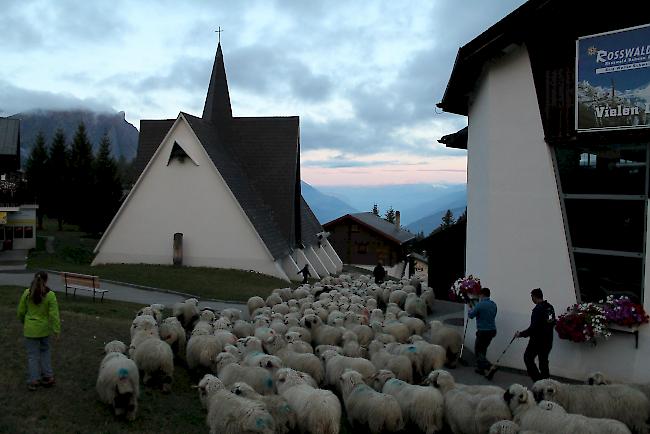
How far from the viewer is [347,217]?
181ft

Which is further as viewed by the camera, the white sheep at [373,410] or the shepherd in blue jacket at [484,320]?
the shepherd in blue jacket at [484,320]

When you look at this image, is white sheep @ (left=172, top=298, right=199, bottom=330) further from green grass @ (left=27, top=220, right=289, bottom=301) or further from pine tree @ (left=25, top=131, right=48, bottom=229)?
pine tree @ (left=25, top=131, right=48, bottom=229)

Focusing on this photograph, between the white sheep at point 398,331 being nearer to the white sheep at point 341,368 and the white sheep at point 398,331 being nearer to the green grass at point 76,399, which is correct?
the white sheep at point 341,368

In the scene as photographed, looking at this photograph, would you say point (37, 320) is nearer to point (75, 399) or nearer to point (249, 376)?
point (75, 399)

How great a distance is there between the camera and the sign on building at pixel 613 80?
34.4 ft

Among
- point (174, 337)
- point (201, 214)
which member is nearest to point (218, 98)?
point (201, 214)

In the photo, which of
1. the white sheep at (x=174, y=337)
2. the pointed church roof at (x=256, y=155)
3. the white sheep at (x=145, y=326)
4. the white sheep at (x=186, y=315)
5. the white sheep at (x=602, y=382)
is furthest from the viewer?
the pointed church roof at (x=256, y=155)

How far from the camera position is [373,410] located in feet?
28.2

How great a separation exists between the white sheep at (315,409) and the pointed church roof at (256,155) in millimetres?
23584

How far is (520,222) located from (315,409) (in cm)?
673

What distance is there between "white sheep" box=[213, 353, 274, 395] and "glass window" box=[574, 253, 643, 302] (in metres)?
6.83

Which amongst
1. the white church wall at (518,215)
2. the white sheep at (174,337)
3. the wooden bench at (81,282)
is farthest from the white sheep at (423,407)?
the wooden bench at (81,282)

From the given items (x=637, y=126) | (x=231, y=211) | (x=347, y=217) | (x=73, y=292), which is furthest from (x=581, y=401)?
(x=347, y=217)

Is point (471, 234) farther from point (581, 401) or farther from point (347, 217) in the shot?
point (347, 217)
